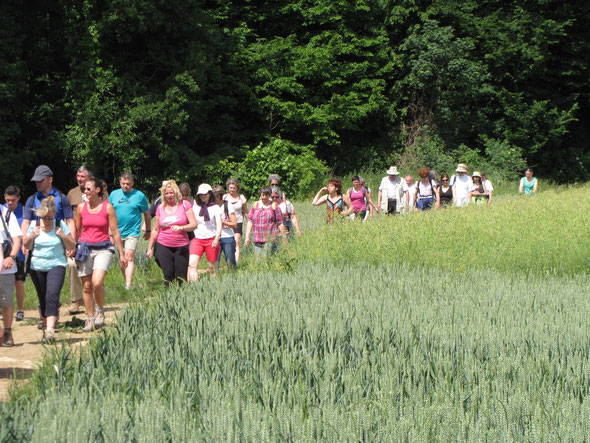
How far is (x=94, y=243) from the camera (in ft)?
27.2

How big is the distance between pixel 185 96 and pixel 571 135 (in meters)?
21.9

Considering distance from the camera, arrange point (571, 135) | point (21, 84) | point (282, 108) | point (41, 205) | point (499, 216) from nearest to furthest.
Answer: point (41, 205) < point (499, 216) < point (21, 84) < point (282, 108) < point (571, 135)

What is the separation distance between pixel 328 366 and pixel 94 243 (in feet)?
15.9

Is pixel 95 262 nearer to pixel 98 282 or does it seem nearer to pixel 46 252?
pixel 98 282

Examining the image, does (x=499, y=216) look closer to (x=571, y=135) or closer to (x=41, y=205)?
(x=41, y=205)

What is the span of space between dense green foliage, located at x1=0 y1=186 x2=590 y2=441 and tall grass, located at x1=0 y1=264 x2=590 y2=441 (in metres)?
0.01

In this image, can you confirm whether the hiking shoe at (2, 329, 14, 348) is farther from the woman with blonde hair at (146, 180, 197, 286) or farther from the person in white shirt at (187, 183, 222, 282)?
the person in white shirt at (187, 183, 222, 282)

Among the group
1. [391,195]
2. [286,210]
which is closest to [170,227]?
[286,210]

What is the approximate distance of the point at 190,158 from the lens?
2762 centimetres

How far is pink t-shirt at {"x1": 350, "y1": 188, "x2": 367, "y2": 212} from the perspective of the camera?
1410 centimetres

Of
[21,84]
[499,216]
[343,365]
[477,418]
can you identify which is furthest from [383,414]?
[21,84]

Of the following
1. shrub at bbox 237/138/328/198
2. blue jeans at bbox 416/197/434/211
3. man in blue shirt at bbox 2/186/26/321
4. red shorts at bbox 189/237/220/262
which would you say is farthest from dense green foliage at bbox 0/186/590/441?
shrub at bbox 237/138/328/198

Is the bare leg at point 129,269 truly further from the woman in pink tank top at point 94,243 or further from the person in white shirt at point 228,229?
the woman in pink tank top at point 94,243

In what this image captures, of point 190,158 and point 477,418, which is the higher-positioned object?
point 190,158
